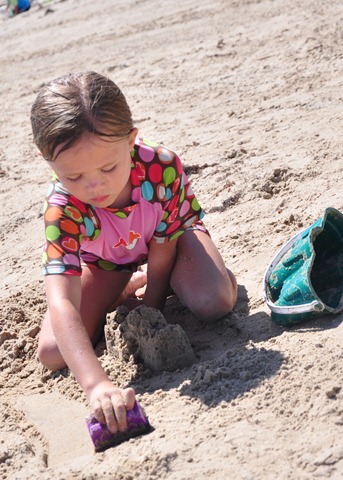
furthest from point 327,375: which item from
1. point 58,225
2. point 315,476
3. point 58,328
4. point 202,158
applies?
point 202,158

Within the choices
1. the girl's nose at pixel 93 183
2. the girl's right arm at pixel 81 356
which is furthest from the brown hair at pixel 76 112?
the girl's right arm at pixel 81 356

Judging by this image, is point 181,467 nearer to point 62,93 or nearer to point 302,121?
point 62,93

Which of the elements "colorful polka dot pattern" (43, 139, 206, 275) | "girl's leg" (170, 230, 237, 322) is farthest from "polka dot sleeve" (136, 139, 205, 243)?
"girl's leg" (170, 230, 237, 322)

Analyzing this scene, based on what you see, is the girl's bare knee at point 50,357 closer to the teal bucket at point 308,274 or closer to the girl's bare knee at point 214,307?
the girl's bare knee at point 214,307

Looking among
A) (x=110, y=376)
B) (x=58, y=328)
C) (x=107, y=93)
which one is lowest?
(x=110, y=376)

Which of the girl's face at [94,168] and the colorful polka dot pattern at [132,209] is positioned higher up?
the girl's face at [94,168]

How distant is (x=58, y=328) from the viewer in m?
2.54

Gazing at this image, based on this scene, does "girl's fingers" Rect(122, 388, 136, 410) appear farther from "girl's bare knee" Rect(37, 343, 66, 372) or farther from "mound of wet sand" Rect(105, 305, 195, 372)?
"girl's bare knee" Rect(37, 343, 66, 372)

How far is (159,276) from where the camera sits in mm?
3164

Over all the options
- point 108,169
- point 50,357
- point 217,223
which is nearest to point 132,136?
point 108,169

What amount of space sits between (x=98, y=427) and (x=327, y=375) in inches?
25.7

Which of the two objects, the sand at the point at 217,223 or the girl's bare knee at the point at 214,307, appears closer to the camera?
the sand at the point at 217,223

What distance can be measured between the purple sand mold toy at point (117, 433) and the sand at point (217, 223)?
0.09 ft

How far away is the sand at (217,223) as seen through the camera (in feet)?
7.27
